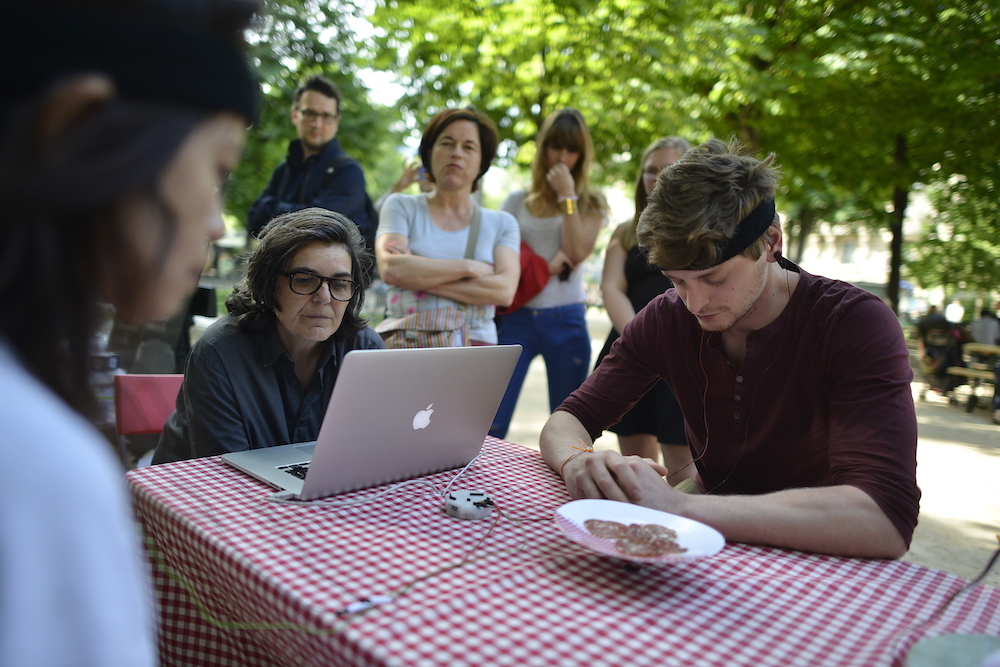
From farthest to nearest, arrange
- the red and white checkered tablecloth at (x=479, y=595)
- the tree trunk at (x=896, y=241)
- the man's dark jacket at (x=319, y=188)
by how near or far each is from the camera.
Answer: the tree trunk at (x=896, y=241), the man's dark jacket at (x=319, y=188), the red and white checkered tablecloth at (x=479, y=595)

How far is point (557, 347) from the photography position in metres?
3.71

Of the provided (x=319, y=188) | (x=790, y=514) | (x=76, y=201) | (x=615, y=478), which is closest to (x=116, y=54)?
(x=76, y=201)

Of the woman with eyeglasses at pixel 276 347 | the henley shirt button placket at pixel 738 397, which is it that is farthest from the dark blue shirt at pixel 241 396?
the henley shirt button placket at pixel 738 397

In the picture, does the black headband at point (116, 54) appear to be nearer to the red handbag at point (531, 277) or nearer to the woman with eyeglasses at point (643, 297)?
the woman with eyeglasses at point (643, 297)

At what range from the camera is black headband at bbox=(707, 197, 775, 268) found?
5.81ft

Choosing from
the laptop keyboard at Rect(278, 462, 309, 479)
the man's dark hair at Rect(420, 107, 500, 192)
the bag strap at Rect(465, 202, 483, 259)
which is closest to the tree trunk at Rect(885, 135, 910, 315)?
the man's dark hair at Rect(420, 107, 500, 192)

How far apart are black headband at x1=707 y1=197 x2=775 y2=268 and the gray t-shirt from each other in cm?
168

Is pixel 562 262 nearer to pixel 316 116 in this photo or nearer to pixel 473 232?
pixel 473 232

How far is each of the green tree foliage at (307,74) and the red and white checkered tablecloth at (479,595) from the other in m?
5.69

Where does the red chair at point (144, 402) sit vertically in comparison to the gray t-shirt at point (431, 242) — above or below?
below

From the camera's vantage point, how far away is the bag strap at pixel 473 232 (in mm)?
3336

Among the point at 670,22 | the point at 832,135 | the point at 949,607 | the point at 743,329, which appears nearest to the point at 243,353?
the point at 743,329

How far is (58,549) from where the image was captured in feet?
1.73

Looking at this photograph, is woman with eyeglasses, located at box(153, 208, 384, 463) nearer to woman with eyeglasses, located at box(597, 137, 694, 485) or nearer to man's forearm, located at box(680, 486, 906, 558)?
man's forearm, located at box(680, 486, 906, 558)
